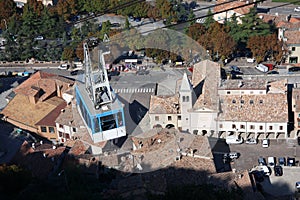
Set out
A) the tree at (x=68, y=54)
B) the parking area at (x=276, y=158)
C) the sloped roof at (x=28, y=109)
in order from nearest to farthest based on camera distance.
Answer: the parking area at (x=276, y=158)
the sloped roof at (x=28, y=109)
the tree at (x=68, y=54)

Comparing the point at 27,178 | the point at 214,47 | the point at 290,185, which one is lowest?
the point at 290,185

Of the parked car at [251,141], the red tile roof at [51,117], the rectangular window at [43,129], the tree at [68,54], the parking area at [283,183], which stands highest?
the tree at [68,54]

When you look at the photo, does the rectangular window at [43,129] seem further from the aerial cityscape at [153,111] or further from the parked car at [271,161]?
the parked car at [271,161]

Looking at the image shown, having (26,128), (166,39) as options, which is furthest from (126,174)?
(166,39)

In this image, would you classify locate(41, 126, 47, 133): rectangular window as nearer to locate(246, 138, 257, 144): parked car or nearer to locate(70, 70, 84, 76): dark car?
locate(70, 70, 84, 76): dark car

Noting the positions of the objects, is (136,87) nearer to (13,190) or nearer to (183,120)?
(183,120)

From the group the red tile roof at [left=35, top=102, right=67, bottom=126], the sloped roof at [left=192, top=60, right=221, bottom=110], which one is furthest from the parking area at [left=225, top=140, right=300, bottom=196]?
the red tile roof at [left=35, top=102, right=67, bottom=126]

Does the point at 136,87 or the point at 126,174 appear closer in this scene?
the point at 126,174

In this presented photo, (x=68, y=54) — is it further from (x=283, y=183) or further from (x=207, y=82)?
(x=283, y=183)

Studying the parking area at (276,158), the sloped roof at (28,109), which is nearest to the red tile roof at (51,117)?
the sloped roof at (28,109)
